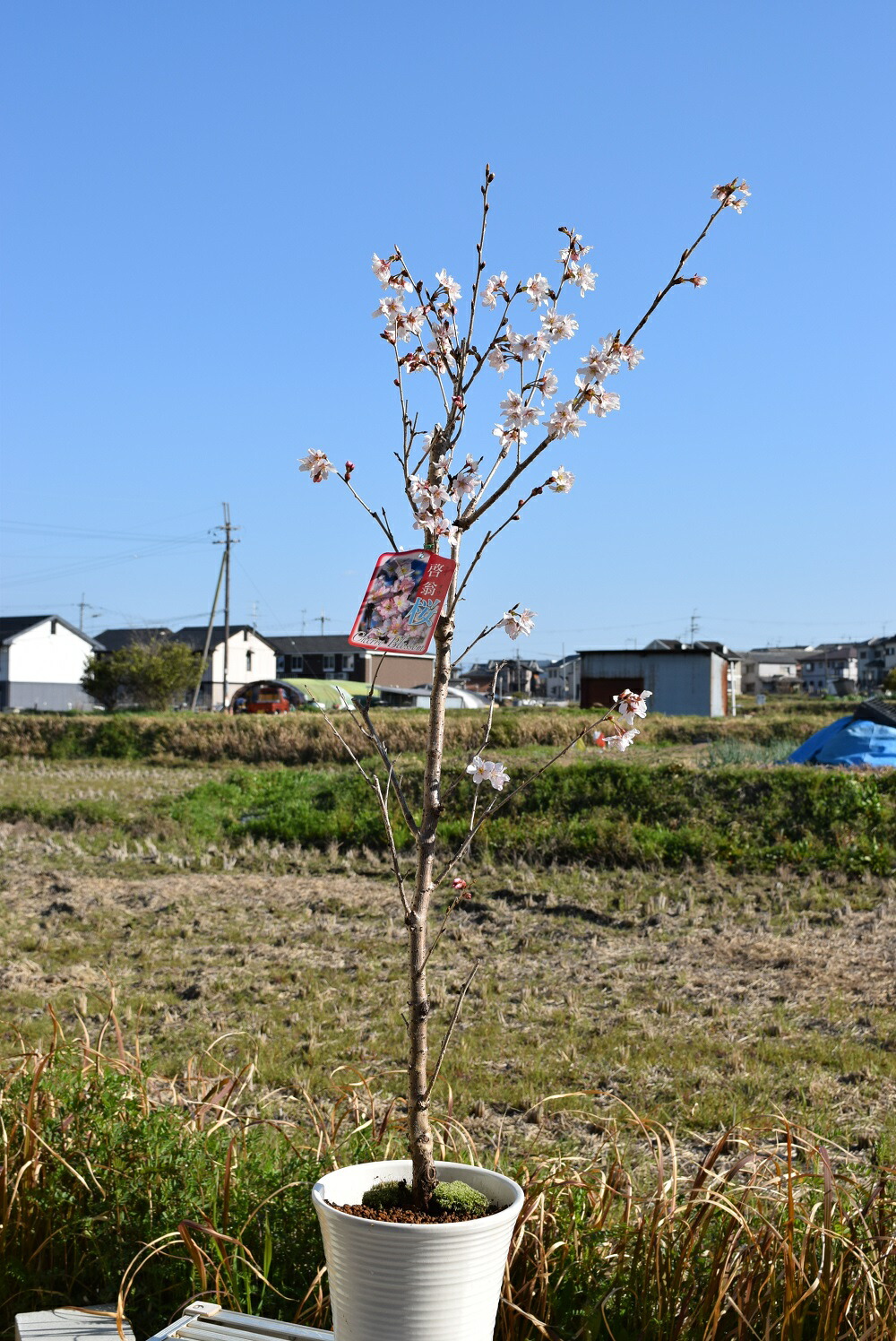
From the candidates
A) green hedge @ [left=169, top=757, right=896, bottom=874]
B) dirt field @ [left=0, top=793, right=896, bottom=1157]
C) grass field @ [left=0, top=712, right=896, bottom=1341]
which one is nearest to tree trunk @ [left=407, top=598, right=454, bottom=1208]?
grass field @ [left=0, top=712, right=896, bottom=1341]

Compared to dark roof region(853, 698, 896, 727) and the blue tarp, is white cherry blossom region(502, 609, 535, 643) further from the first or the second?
dark roof region(853, 698, 896, 727)

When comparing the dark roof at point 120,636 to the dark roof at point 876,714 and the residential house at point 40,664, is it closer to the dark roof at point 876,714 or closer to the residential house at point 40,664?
the residential house at point 40,664

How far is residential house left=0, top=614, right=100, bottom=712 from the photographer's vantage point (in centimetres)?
5412

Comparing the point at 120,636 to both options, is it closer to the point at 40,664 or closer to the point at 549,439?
the point at 40,664

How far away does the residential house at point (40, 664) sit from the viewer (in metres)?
54.1

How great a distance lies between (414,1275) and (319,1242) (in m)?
0.88

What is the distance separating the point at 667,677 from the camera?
34.0 meters

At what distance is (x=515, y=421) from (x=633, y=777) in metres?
10.1

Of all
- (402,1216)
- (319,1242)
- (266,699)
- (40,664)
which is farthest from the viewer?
(40,664)

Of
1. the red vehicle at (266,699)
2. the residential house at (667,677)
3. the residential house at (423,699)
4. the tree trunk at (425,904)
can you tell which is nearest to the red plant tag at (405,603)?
the tree trunk at (425,904)

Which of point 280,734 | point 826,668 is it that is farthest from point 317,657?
point 826,668

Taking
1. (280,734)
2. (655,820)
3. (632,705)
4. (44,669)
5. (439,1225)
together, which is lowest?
(655,820)

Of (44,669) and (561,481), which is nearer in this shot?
(561,481)

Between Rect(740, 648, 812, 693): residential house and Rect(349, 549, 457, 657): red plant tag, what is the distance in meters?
90.7
